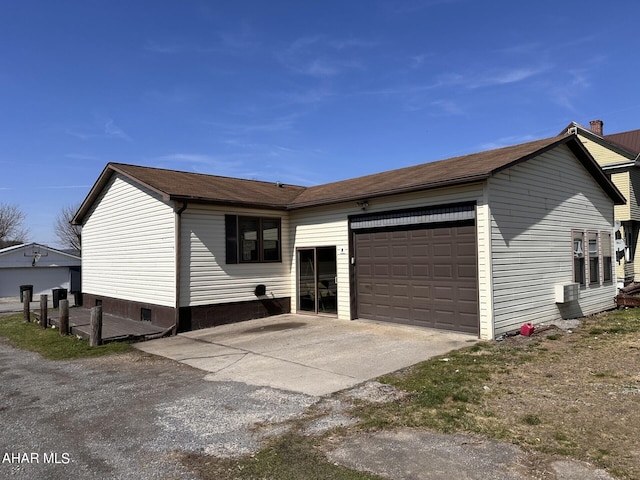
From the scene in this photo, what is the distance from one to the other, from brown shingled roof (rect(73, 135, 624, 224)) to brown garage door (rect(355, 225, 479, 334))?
3.90 ft

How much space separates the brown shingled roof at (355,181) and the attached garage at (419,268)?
2.46 ft

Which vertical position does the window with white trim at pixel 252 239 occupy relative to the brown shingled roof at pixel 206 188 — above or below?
below

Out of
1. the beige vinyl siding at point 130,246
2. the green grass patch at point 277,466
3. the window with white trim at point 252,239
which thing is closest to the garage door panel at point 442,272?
the window with white trim at point 252,239

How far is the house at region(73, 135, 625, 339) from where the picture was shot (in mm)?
9781

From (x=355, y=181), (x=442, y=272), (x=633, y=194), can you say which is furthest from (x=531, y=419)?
(x=633, y=194)

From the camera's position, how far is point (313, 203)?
13.0m

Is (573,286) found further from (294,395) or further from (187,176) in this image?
(187,176)

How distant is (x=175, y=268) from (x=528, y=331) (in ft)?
28.5

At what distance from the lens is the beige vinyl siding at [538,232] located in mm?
9641

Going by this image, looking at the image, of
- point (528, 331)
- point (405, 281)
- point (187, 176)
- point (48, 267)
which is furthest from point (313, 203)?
point (48, 267)

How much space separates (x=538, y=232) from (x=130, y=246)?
1186 cm

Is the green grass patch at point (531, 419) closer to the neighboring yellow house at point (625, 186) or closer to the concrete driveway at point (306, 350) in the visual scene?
the concrete driveway at point (306, 350)

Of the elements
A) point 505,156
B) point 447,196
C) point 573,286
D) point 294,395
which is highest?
point 505,156

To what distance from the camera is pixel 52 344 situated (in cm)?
1023
